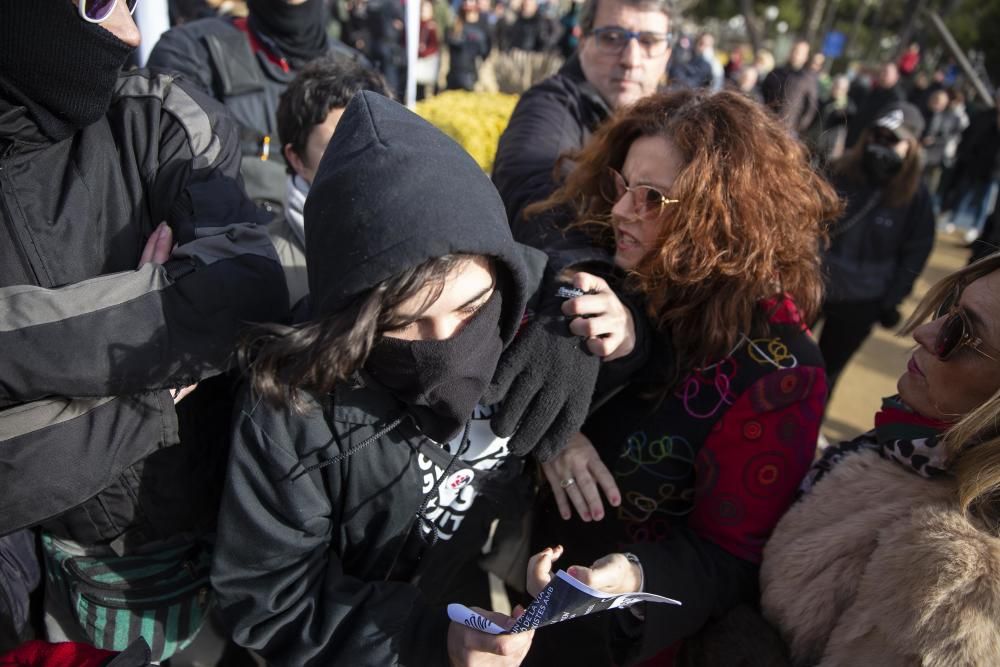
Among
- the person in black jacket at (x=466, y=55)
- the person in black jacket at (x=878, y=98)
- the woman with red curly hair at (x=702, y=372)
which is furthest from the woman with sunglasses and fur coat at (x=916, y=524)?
the person in black jacket at (x=466, y=55)

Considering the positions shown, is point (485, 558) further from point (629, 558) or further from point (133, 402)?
point (133, 402)

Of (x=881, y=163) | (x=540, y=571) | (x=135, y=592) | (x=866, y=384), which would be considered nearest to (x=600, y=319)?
(x=540, y=571)

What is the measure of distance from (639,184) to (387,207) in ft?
2.45

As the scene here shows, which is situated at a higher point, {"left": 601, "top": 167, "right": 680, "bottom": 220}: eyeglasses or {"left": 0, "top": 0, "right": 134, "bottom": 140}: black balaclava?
{"left": 0, "top": 0, "right": 134, "bottom": 140}: black balaclava

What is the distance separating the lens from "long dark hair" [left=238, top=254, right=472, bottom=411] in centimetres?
114

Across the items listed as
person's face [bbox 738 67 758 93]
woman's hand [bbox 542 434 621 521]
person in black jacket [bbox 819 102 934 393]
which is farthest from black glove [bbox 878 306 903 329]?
person's face [bbox 738 67 758 93]

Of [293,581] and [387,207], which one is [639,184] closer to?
[387,207]

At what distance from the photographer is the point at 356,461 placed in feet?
4.44

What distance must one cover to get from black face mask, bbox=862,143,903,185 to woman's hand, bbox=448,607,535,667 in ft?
12.2

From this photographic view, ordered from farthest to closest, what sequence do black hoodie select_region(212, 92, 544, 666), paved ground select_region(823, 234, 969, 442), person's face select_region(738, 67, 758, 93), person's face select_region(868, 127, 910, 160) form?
person's face select_region(738, 67, 758, 93) < paved ground select_region(823, 234, 969, 442) < person's face select_region(868, 127, 910, 160) < black hoodie select_region(212, 92, 544, 666)

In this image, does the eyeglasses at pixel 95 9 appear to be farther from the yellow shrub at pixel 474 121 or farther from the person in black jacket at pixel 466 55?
the person in black jacket at pixel 466 55

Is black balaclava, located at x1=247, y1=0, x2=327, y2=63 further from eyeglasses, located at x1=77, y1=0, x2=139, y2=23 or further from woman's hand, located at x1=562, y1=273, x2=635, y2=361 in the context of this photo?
woman's hand, located at x1=562, y1=273, x2=635, y2=361

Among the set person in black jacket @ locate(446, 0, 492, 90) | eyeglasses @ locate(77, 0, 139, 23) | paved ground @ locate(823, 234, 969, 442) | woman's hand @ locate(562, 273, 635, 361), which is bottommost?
paved ground @ locate(823, 234, 969, 442)

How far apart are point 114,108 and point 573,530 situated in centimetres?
152
